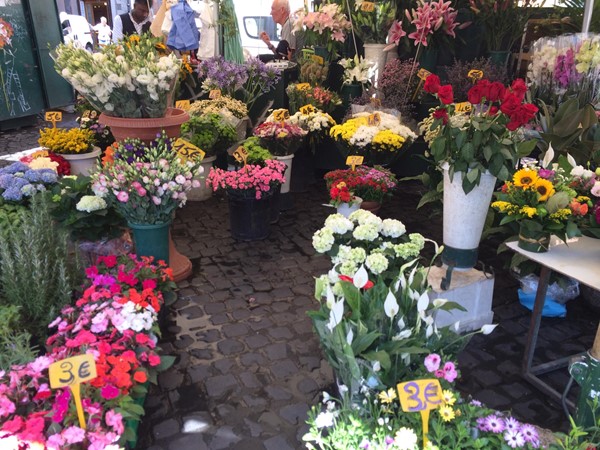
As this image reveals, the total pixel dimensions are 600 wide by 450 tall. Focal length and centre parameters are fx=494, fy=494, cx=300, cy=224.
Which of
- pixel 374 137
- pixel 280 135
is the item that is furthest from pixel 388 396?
pixel 280 135

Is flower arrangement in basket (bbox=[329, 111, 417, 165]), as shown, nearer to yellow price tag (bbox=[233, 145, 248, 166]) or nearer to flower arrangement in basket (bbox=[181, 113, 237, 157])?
yellow price tag (bbox=[233, 145, 248, 166])

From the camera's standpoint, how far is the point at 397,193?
20.2 feet

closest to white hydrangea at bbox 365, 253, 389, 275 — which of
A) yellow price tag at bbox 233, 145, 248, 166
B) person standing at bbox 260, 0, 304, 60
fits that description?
yellow price tag at bbox 233, 145, 248, 166

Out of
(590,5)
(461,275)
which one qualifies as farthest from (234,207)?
(590,5)

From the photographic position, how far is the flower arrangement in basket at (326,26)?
5.96 metres

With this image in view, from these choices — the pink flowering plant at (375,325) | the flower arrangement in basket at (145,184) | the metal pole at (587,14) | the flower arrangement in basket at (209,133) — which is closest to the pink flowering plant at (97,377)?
the flower arrangement in basket at (145,184)

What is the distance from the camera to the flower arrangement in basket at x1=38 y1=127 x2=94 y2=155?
534 cm

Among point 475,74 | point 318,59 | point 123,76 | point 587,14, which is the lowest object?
point 475,74

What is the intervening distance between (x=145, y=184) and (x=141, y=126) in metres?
0.58

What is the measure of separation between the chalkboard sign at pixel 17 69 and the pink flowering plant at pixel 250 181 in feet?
21.6

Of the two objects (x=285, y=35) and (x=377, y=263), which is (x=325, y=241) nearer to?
(x=377, y=263)

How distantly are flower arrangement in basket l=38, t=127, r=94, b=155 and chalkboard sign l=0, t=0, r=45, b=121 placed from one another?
458 centimetres

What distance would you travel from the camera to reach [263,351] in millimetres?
3213

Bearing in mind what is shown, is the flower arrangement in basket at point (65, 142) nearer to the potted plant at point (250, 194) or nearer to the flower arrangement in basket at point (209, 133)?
the flower arrangement in basket at point (209, 133)
